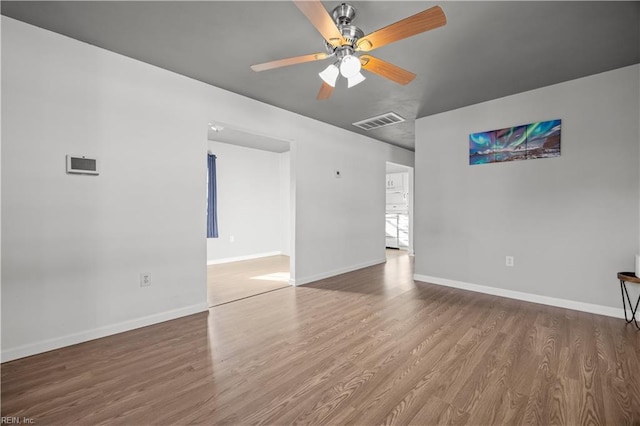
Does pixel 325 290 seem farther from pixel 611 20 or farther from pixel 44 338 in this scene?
pixel 611 20

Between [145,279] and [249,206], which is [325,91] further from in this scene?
[249,206]

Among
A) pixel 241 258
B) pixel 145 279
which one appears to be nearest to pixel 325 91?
pixel 145 279

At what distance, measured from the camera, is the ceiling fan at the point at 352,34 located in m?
1.55

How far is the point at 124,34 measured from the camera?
2.28 m

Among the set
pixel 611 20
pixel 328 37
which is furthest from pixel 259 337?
pixel 611 20

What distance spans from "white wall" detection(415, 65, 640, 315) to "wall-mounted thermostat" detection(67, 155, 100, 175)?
4007mm

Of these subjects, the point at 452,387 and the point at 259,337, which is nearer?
the point at 452,387

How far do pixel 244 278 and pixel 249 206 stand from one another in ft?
7.63

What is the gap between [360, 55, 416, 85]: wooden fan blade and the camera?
79.1 inches

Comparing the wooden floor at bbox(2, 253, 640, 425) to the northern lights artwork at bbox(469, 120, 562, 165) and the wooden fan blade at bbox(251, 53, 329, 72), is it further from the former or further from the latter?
the wooden fan blade at bbox(251, 53, 329, 72)

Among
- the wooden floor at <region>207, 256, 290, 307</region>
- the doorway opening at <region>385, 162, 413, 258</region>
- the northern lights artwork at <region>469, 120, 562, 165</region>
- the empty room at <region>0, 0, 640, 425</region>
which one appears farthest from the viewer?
the doorway opening at <region>385, 162, 413, 258</region>

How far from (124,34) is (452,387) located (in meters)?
3.49

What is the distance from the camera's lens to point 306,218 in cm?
428

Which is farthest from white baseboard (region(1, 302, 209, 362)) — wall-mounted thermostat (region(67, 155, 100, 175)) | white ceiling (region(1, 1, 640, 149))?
white ceiling (region(1, 1, 640, 149))
